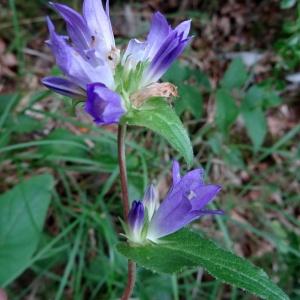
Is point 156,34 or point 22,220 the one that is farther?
point 22,220

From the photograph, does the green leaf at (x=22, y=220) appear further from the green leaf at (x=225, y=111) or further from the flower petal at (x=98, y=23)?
the flower petal at (x=98, y=23)

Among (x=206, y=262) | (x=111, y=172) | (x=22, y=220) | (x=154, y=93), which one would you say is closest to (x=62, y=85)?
(x=154, y=93)

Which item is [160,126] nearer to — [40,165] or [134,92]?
[134,92]

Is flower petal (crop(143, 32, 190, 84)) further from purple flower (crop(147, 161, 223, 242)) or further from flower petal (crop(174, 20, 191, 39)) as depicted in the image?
purple flower (crop(147, 161, 223, 242))

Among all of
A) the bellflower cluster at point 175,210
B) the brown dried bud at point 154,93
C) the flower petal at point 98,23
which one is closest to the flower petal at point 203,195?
the bellflower cluster at point 175,210

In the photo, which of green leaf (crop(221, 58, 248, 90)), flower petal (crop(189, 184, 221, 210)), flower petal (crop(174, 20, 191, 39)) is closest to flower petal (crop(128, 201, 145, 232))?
flower petal (crop(189, 184, 221, 210))

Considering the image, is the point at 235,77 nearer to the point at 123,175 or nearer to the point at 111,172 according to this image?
the point at 111,172

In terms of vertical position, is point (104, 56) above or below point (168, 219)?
above
